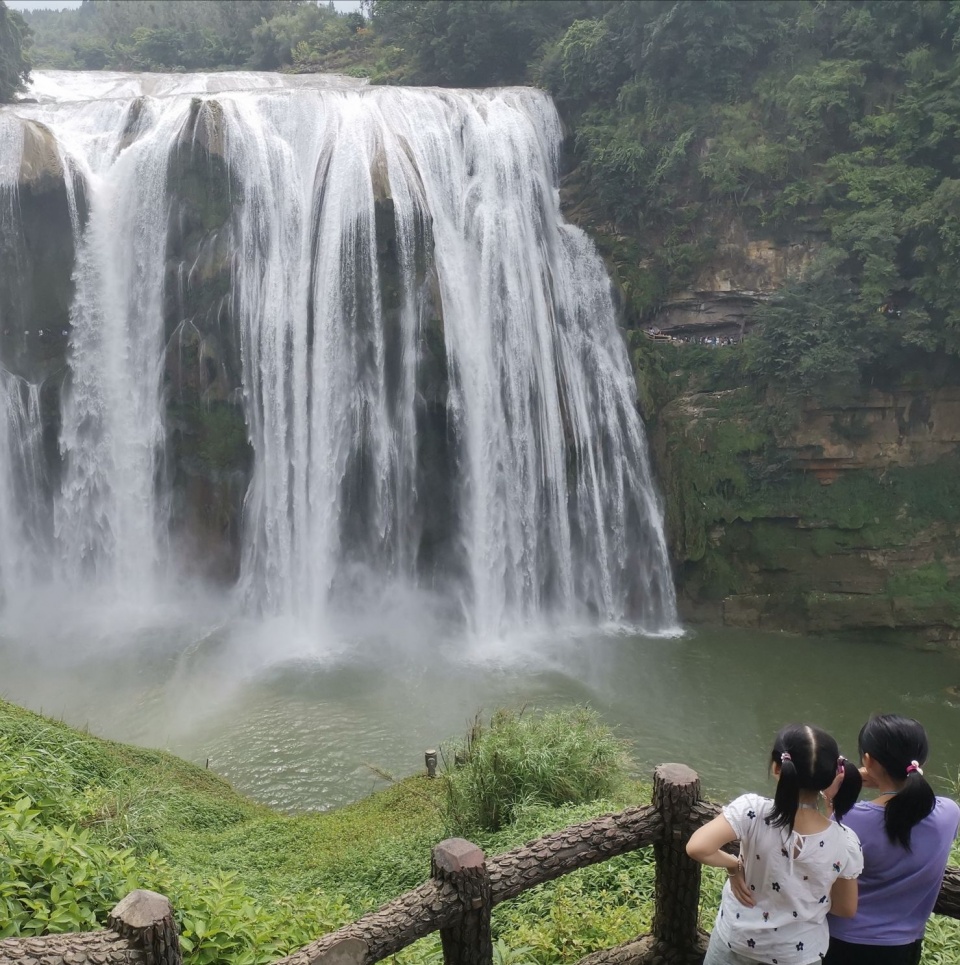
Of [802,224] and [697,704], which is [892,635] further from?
[802,224]

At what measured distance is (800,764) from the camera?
2.51 metres

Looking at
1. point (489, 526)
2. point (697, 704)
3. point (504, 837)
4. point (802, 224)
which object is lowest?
point (697, 704)

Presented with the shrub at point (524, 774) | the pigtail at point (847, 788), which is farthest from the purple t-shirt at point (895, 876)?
the shrub at point (524, 774)

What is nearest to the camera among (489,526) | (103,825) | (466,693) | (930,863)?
(930,863)

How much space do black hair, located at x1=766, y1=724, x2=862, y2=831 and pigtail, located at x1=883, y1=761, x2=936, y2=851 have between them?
0.61ft

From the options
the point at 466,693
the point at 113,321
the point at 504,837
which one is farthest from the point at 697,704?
the point at 113,321

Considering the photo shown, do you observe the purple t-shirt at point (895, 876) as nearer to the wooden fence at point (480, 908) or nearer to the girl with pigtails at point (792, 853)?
the girl with pigtails at point (792, 853)

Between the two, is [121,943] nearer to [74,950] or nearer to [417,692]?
[74,950]

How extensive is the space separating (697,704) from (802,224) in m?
10.1

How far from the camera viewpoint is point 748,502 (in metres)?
16.2

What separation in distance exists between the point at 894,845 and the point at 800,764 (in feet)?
1.74

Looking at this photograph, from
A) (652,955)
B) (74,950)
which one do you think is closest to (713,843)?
(652,955)

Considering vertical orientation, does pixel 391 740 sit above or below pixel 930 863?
below

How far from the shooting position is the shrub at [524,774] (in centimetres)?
660
